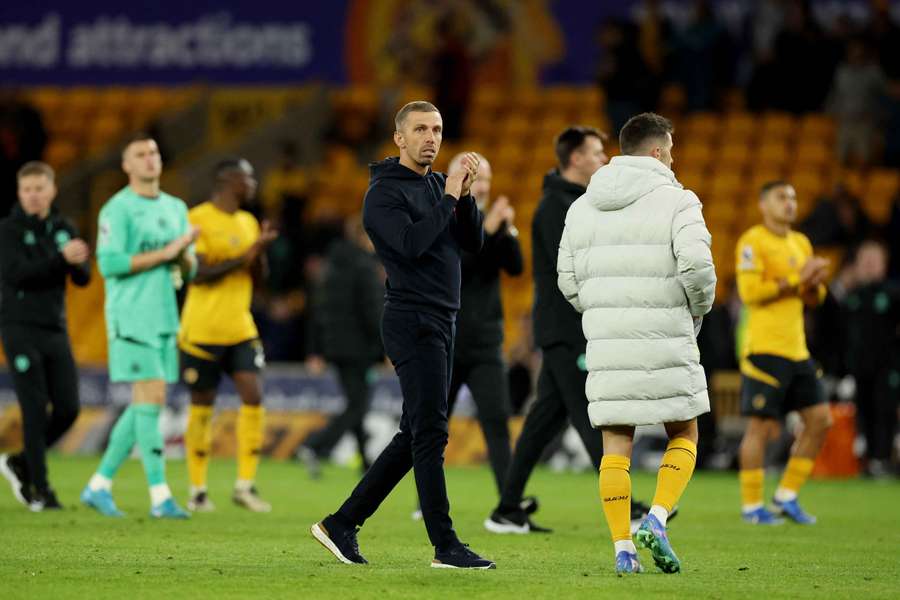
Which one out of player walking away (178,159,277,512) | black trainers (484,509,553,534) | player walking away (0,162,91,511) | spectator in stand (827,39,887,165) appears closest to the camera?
black trainers (484,509,553,534)

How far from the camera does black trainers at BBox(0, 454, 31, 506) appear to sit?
11.6 m

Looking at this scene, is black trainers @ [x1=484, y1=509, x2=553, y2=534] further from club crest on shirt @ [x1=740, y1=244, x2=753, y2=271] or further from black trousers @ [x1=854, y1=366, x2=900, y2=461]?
black trousers @ [x1=854, y1=366, x2=900, y2=461]

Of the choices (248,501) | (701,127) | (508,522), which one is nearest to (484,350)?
(508,522)

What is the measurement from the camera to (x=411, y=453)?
812 cm

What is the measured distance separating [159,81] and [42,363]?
16.1 meters

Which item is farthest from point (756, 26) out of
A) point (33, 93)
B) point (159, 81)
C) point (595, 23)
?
point (33, 93)

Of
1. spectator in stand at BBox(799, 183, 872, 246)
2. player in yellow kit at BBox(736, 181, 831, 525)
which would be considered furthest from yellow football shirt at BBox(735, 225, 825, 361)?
spectator in stand at BBox(799, 183, 872, 246)

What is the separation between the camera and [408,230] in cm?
773

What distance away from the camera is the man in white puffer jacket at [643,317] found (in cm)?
782

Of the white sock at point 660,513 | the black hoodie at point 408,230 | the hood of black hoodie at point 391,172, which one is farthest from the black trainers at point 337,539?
the hood of black hoodie at point 391,172

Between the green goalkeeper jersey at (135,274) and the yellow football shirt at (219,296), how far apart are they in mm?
671

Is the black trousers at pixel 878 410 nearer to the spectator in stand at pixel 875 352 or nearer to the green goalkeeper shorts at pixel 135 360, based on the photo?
the spectator in stand at pixel 875 352

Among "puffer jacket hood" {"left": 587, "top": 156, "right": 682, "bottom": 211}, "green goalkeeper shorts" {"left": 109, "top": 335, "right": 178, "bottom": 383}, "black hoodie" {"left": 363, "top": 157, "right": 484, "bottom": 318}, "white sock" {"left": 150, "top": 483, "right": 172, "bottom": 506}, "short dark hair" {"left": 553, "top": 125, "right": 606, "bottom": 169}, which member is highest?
"short dark hair" {"left": 553, "top": 125, "right": 606, "bottom": 169}

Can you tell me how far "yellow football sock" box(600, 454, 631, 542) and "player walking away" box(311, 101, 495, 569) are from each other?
619 mm
